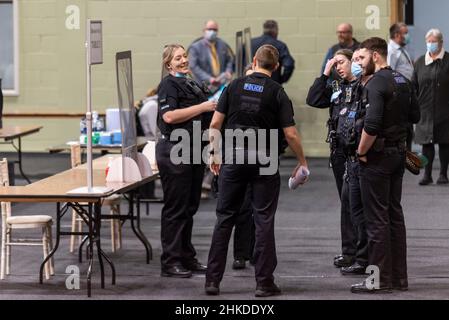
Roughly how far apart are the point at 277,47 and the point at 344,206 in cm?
617

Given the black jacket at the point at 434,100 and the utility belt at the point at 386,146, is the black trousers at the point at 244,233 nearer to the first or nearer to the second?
the utility belt at the point at 386,146

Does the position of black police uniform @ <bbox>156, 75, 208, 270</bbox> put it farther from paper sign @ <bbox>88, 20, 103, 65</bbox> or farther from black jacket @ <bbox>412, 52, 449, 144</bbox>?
black jacket @ <bbox>412, 52, 449, 144</bbox>

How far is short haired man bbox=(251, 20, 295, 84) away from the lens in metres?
13.6

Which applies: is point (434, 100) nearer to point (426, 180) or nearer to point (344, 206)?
point (426, 180)

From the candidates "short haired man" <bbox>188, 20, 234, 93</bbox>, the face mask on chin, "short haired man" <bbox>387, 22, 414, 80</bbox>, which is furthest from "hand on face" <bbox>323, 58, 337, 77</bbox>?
"short haired man" <bbox>188, 20, 234, 93</bbox>

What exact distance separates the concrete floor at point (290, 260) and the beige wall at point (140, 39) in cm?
314

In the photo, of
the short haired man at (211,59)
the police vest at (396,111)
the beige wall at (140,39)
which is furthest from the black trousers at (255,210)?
the beige wall at (140,39)

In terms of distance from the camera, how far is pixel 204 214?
34.5ft

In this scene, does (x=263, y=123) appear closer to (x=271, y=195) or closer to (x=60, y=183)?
(x=271, y=195)

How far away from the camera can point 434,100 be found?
12.1 meters

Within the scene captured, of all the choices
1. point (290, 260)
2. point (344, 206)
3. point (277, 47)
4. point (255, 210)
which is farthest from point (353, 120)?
point (277, 47)

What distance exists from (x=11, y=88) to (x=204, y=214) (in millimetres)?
5573
